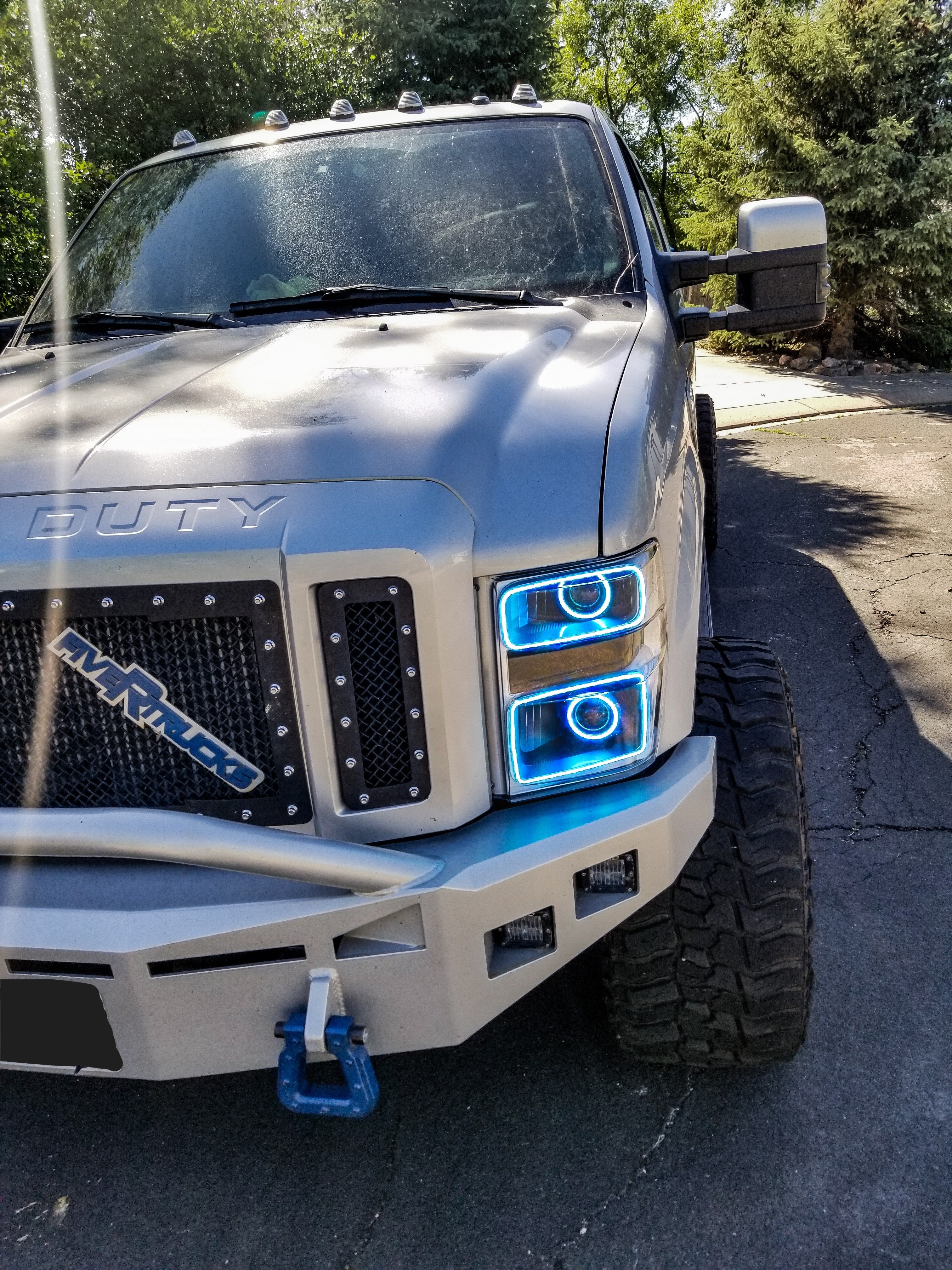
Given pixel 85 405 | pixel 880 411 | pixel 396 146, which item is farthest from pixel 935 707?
pixel 880 411

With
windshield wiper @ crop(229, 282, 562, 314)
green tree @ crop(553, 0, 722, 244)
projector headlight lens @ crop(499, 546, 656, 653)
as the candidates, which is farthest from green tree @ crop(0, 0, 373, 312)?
green tree @ crop(553, 0, 722, 244)

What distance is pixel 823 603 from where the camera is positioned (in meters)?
5.04

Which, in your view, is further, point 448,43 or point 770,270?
point 448,43

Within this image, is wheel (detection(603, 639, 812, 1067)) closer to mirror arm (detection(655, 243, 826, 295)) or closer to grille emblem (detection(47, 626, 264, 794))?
grille emblem (detection(47, 626, 264, 794))

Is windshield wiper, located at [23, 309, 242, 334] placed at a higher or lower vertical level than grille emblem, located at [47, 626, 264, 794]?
higher

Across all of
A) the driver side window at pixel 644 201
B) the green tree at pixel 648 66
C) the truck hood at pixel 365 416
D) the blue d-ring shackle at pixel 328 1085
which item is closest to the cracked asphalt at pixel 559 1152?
the blue d-ring shackle at pixel 328 1085

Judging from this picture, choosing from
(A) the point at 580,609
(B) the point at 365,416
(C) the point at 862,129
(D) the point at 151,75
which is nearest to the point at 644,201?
(B) the point at 365,416

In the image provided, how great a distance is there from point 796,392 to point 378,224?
9856 mm

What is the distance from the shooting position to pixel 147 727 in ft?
5.58

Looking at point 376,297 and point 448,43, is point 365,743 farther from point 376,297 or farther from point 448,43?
point 448,43

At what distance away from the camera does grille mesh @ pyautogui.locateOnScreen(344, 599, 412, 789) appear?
160cm

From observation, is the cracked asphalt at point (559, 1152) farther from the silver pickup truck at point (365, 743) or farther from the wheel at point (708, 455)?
the wheel at point (708, 455)

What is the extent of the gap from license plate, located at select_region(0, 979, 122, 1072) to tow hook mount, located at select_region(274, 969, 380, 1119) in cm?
29

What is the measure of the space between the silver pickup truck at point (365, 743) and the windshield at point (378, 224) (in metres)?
0.89
